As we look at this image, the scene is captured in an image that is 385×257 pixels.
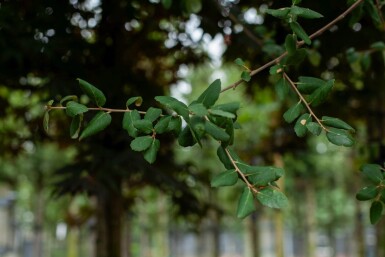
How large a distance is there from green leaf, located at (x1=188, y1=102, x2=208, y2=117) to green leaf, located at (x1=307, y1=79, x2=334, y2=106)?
1.56 ft

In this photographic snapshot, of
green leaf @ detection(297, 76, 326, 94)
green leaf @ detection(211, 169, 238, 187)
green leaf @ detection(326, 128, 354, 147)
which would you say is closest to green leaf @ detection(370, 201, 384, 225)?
green leaf @ detection(326, 128, 354, 147)

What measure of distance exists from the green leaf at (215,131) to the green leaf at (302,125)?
0.34 m

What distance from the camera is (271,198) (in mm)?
1346

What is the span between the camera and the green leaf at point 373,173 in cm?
162

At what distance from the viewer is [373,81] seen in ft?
14.5

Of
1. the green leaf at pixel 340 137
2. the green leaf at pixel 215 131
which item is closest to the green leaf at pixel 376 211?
the green leaf at pixel 340 137

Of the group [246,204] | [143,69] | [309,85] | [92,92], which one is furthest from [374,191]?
[143,69]

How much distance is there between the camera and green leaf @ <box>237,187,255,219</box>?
1.32 m

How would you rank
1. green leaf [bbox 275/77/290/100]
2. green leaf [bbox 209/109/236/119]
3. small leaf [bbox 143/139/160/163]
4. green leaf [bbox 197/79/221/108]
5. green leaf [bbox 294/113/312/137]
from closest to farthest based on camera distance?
green leaf [bbox 209/109/236/119] → green leaf [bbox 197/79/221/108] → small leaf [bbox 143/139/160/163] → green leaf [bbox 294/113/312/137] → green leaf [bbox 275/77/290/100]

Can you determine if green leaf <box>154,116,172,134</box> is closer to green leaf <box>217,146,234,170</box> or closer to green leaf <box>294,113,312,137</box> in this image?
green leaf <box>217,146,234,170</box>

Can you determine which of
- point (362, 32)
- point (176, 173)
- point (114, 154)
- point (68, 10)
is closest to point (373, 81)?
point (362, 32)

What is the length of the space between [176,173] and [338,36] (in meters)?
1.97

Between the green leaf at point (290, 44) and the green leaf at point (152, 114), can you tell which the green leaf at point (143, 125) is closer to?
the green leaf at point (152, 114)

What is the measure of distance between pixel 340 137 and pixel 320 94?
0.49ft
